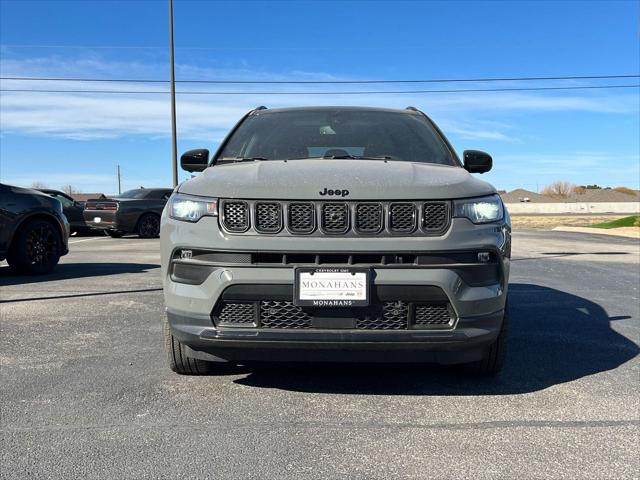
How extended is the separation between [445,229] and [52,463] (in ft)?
7.20

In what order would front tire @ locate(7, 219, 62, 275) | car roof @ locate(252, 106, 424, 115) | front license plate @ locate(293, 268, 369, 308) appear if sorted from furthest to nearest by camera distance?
front tire @ locate(7, 219, 62, 275) < car roof @ locate(252, 106, 424, 115) < front license plate @ locate(293, 268, 369, 308)

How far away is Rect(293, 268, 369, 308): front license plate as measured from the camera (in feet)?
10.3

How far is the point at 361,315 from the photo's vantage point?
3201 mm

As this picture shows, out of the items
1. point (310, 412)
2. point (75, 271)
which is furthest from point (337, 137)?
point (75, 271)

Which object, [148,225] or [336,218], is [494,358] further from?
[148,225]

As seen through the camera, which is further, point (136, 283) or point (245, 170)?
point (136, 283)

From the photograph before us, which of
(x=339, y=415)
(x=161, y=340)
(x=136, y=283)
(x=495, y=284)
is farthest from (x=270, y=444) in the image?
(x=136, y=283)

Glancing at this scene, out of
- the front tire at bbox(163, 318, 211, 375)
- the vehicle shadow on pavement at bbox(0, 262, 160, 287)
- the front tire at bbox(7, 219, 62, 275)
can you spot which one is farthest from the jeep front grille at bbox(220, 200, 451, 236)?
the front tire at bbox(7, 219, 62, 275)

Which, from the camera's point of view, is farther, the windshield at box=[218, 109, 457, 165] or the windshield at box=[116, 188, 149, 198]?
the windshield at box=[116, 188, 149, 198]

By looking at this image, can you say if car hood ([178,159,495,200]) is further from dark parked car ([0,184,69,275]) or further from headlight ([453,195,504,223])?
dark parked car ([0,184,69,275])

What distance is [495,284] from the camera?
3.32m

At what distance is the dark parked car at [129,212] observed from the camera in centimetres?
1727

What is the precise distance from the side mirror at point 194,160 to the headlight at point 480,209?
6.89 ft

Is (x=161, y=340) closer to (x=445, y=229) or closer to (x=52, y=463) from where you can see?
(x=52, y=463)
